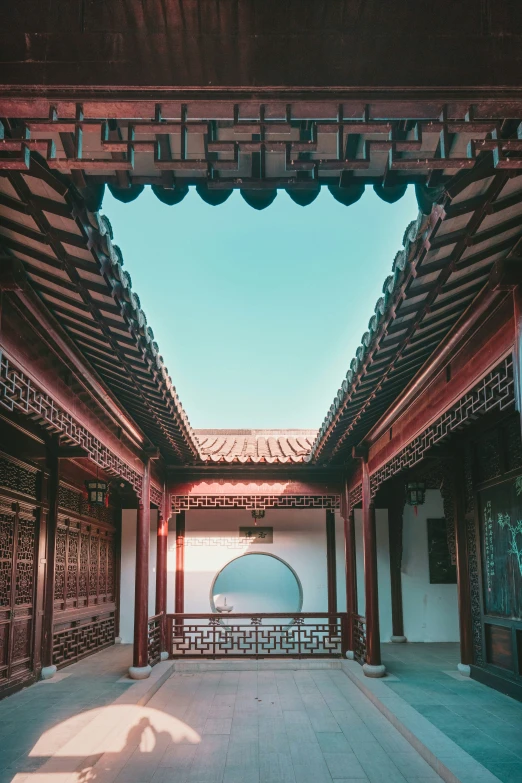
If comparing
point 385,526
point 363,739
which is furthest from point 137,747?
point 385,526

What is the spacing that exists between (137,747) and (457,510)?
4069 millimetres

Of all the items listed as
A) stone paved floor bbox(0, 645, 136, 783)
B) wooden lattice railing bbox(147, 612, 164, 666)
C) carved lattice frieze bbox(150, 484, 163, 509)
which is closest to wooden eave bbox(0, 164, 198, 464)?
stone paved floor bbox(0, 645, 136, 783)

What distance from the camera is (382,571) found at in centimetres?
1070

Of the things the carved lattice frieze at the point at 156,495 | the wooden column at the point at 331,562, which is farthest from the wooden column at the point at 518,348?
the wooden column at the point at 331,562

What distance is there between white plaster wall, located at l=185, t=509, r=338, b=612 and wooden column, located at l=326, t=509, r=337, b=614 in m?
0.12

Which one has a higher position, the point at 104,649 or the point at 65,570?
the point at 65,570

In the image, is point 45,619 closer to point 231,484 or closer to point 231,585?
point 231,484

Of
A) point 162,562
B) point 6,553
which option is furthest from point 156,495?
point 6,553

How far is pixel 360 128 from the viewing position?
1796 mm

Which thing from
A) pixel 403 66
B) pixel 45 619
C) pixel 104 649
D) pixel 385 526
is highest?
pixel 403 66

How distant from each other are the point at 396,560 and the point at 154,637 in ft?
13.2

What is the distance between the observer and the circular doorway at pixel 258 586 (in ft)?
35.4

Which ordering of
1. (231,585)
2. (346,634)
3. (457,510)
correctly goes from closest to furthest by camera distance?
1. (457,510)
2. (346,634)
3. (231,585)

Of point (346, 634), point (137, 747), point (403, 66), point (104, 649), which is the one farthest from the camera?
point (104, 649)
